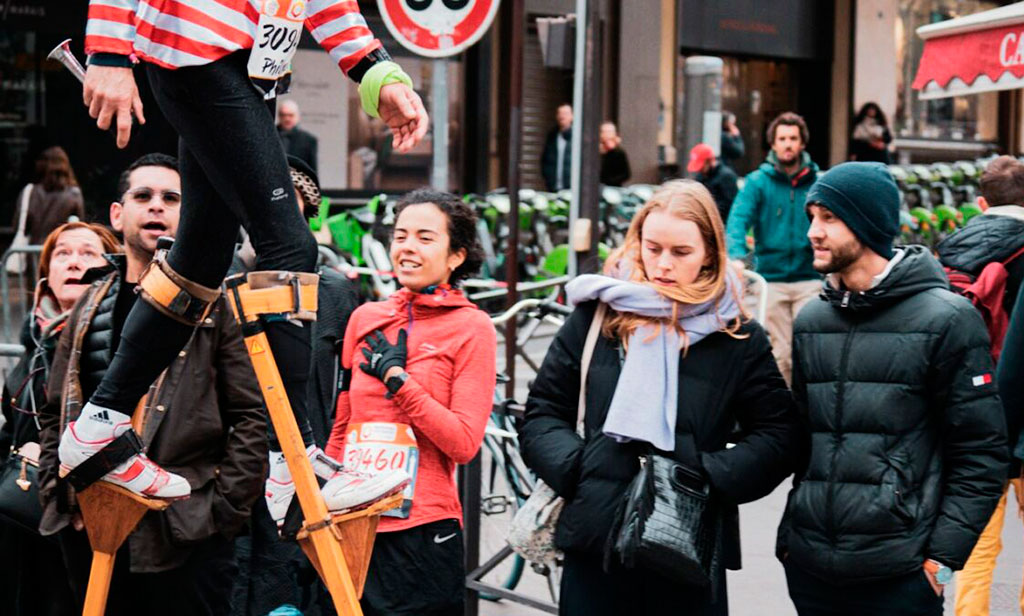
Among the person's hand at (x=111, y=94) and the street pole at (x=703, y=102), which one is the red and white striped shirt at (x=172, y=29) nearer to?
the person's hand at (x=111, y=94)

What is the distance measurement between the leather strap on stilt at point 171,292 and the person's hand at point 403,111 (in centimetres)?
62

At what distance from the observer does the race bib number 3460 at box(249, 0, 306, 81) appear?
326cm

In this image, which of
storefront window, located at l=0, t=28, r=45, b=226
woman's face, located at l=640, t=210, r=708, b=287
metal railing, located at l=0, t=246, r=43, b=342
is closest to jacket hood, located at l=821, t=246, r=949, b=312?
woman's face, located at l=640, t=210, r=708, b=287

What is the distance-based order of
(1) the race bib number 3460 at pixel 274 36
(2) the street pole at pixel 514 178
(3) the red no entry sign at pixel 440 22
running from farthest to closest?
1. (2) the street pole at pixel 514 178
2. (3) the red no entry sign at pixel 440 22
3. (1) the race bib number 3460 at pixel 274 36

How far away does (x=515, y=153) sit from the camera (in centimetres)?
759

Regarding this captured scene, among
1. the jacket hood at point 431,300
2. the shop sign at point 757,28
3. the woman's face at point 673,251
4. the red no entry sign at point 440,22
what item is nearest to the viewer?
the woman's face at point 673,251

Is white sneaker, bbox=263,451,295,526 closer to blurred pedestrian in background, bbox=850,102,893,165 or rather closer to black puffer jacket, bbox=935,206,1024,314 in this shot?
black puffer jacket, bbox=935,206,1024,314

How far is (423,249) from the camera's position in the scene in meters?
4.35

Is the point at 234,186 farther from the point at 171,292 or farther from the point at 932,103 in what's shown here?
the point at 932,103

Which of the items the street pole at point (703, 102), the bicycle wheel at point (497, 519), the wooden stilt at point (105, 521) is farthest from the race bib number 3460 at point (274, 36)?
the street pole at point (703, 102)

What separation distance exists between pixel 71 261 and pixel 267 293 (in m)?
1.94

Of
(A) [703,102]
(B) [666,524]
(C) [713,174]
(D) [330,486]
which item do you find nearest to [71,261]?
(D) [330,486]

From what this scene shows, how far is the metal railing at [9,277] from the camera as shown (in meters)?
9.41

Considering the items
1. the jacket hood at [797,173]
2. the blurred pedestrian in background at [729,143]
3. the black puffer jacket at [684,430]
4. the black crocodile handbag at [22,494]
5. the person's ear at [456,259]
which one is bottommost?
the black crocodile handbag at [22,494]
